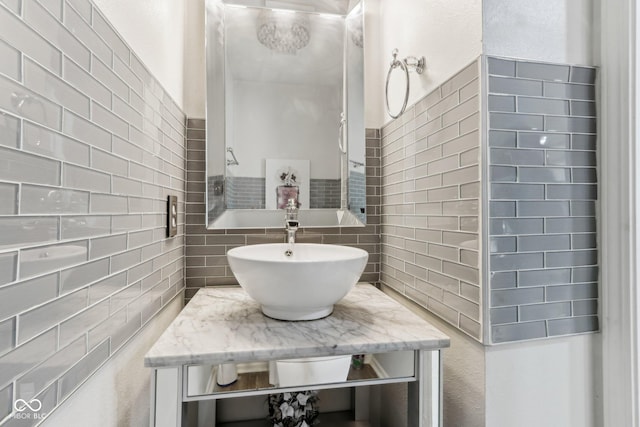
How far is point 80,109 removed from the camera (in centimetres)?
63

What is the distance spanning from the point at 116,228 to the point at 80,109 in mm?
287

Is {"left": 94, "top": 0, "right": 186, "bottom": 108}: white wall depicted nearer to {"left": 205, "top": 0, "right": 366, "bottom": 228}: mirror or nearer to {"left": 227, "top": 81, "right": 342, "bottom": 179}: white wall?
{"left": 205, "top": 0, "right": 366, "bottom": 228}: mirror

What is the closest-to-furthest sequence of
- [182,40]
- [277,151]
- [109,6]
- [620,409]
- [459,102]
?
[109,6], [620,409], [459,102], [182,40], [277,151]

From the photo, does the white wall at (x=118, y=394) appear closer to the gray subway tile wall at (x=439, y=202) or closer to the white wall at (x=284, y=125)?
the white wall at (x=284, y=125)

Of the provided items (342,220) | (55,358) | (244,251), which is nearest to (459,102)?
(342,220)

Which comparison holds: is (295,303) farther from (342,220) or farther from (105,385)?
(342,220)

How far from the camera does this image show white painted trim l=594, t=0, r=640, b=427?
0.84 m

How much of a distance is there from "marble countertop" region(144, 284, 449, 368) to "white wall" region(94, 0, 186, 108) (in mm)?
801

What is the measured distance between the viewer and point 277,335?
91 cm

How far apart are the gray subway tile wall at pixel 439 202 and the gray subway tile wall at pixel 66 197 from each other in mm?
929

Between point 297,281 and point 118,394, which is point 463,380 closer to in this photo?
point 297,281

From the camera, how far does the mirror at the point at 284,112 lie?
148 centimetres

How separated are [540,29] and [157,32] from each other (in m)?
1.17

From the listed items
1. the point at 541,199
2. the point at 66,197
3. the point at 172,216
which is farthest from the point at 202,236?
the point at 541,199
